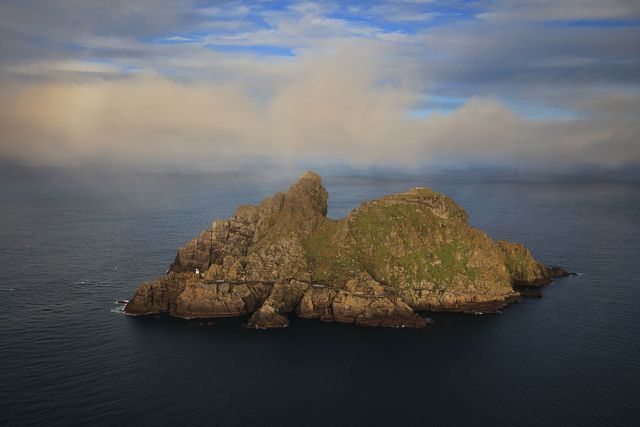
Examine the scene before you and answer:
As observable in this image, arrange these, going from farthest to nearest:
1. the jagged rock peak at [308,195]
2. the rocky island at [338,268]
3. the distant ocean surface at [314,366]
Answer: the jagged rock peak at [308,195] < the rocky island at [338,268] < the distant ocean surface at [314,366]

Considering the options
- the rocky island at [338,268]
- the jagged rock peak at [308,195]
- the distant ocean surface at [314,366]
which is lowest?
the distant ocean surface at [314,366]

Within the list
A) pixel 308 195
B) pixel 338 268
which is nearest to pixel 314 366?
pixel 338 268

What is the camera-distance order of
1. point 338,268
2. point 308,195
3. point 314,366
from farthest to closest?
point 308,195, point 338,268, point 314,366

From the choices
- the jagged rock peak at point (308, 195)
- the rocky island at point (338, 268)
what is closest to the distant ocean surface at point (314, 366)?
the rocky island at point (338, 268)

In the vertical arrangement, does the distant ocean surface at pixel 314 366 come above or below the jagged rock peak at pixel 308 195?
below

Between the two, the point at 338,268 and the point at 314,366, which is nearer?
the point at 314,366

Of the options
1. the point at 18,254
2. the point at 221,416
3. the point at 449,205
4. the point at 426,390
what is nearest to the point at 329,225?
the point at 449,205

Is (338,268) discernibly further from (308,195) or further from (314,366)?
(314,366)

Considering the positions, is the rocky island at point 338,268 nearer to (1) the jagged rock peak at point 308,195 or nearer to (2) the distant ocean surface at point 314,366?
(1) the jagged rock peak at point 308,195

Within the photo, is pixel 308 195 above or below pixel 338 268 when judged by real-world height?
above
